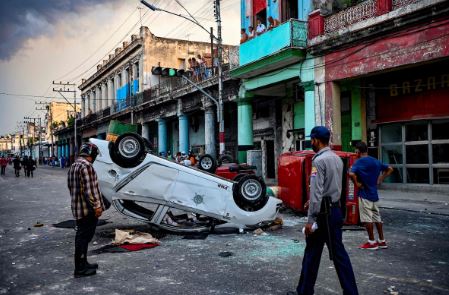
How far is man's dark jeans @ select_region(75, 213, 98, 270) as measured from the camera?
511 cm

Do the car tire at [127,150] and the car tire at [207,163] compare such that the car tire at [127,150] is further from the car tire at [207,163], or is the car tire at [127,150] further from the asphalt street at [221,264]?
the car tire at [207,163]

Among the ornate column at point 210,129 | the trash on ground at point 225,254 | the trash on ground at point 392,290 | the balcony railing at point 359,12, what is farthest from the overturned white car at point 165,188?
the ornate column at point 210,129

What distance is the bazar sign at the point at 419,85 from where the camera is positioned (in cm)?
1333

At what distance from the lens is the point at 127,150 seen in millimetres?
7156

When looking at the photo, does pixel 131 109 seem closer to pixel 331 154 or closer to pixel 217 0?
pixel 217 0

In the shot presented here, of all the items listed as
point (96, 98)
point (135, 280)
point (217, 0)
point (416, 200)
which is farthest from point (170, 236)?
point (96, 98)

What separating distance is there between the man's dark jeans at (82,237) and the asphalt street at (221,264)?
10.5 inches

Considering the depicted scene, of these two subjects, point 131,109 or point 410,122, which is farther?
point 131,109

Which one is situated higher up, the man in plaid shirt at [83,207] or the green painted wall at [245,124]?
the green painted wall at [245,124]

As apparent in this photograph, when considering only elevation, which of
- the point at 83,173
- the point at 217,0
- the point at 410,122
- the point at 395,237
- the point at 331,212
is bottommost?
the point at 395,237

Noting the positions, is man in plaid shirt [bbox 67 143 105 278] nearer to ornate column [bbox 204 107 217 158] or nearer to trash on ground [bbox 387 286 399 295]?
trash on ground [bbox 387 286 399 295]

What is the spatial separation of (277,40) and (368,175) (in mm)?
10804

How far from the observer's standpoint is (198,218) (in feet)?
27.7

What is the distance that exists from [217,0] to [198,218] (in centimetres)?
1334
